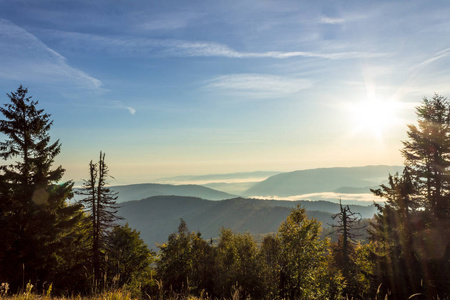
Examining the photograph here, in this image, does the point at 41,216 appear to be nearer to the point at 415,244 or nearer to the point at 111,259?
the point at 111,259

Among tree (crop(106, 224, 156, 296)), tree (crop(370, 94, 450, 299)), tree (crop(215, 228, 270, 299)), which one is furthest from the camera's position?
tree (crop(106, 224, 156, 296))

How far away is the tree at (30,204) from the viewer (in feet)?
75.5

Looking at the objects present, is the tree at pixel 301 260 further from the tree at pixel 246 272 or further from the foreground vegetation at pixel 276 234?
the tree at pixel 246 272

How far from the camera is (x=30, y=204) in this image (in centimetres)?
2378

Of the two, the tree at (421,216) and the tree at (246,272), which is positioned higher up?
the tree at (421,216)

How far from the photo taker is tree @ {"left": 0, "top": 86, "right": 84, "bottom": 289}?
23.0m

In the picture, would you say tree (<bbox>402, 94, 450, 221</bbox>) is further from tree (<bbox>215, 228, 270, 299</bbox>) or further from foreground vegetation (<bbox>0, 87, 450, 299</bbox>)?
tree (<bbox>215, 228, 270, 299</bbox>)

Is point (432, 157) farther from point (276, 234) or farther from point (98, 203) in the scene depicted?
point (98, 203)

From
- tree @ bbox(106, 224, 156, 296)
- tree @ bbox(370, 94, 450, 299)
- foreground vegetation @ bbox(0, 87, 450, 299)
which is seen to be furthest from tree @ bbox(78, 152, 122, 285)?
tree @ bbox(370, 94, 450, 299)

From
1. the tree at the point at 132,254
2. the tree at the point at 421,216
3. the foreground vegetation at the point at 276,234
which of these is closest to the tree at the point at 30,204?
the foreground vegetation at the point at 276,234

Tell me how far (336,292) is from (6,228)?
29.5m

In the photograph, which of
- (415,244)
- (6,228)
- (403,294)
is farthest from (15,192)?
(415,244)

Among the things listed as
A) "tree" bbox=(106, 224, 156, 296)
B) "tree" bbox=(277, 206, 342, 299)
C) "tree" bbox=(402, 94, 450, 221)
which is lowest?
"tree" bbox=(106, 224, 156, 296)

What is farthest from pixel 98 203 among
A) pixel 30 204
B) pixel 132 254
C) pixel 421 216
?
pixel 421 216
